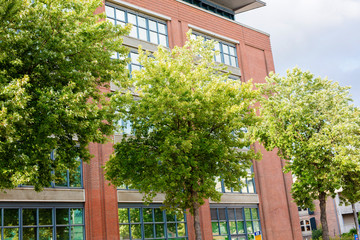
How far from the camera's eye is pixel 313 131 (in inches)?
1094

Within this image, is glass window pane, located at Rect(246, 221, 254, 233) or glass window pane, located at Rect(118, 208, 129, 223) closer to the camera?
glass window pane, located at Rect(118, 208, 129, 223)

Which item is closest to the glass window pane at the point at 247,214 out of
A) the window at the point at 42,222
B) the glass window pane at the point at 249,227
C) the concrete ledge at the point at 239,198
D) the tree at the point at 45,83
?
the glass window pane at the point at 249,227

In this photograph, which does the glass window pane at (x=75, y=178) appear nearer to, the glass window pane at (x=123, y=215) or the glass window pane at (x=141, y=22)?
the glass window pane at (x=123, y=215)

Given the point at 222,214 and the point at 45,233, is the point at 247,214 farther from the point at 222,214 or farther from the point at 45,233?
the point at 45,233

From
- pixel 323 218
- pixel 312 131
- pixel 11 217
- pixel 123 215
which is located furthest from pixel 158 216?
pixel 312 131

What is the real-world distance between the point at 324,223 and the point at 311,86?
9.32 metres

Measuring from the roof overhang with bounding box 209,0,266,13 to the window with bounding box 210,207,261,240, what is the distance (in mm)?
20677

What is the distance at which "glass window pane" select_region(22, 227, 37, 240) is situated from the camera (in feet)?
74.0

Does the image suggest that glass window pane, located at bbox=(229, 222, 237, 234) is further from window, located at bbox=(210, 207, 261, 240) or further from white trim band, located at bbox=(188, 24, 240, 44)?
white trim band, located at bbox=(188, 24, 240, 44)

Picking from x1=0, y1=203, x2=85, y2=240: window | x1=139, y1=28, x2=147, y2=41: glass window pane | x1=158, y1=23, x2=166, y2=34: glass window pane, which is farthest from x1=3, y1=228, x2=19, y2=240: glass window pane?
x1=158, y1=23, x2=166, y2=34: glass window pane

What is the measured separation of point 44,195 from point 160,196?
323 inches

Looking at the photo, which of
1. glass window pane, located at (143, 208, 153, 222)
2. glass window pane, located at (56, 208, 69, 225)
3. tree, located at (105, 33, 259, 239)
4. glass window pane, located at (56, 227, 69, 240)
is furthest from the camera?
glass window pane, located at (143, 208, 153, 222)

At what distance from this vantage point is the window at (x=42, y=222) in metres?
22.2

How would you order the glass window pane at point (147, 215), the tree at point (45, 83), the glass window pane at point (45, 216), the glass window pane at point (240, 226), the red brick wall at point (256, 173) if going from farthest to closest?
the glass window pane at point (240, 226)
the glass window pane at point (147, 215)
the red brick wall at point (256, 173)
the glass window pane at point (45, 216)
the tree at point (45, 83)
